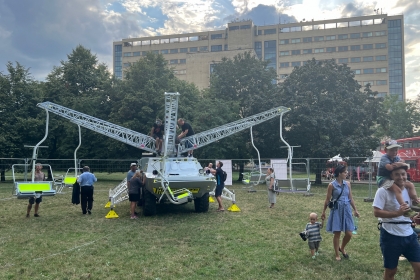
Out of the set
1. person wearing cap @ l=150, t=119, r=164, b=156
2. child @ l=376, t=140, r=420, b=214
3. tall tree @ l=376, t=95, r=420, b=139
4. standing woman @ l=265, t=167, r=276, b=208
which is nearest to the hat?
child @ l=376, t=140, r=420, b=214

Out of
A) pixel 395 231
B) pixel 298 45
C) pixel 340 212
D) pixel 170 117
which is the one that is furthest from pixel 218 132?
pixel 298 45

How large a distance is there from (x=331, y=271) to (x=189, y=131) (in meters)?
10.2

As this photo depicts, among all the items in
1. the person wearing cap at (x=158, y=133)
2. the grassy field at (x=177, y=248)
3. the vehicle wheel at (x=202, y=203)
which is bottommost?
the grassy field at (x=177, y=248)

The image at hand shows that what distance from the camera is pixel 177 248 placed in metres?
7.39

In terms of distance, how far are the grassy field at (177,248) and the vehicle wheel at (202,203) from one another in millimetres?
426

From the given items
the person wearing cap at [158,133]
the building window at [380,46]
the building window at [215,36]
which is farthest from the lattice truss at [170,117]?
the building window at [380,46]

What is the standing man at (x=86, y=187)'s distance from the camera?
471 inches

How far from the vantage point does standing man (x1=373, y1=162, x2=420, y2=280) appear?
13.4 ft

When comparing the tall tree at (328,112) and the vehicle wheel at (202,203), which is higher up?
the tall tree at (328,112)

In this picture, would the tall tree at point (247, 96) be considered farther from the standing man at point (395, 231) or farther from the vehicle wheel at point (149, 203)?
the standing man at point (395, 231)

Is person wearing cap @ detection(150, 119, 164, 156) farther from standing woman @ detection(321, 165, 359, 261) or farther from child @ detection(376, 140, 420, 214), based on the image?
child @ detection(376, 140, 420, 214)

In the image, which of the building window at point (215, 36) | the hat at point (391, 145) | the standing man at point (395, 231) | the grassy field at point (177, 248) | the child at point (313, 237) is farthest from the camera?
the building window at point (215, 36)

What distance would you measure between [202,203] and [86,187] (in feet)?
13.5

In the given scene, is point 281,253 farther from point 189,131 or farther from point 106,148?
point 106,148
